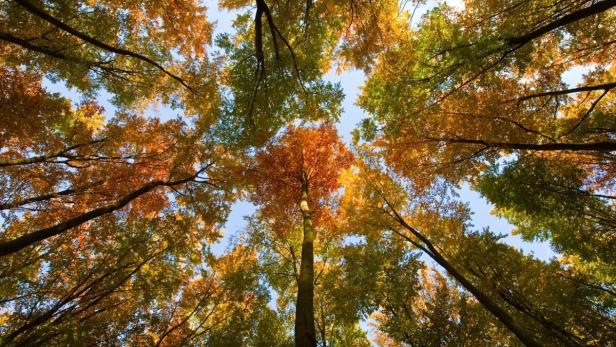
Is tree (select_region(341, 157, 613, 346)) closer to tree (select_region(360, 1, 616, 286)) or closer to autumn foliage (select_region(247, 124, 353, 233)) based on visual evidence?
tree (select_region(360, 1, 616, 286))

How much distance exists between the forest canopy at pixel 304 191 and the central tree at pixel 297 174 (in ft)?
4.14

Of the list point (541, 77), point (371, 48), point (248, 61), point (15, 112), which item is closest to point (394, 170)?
point (371, 48)

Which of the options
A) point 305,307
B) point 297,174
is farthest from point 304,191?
point 305,307

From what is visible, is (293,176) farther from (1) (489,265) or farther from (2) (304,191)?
(1) (489,265)

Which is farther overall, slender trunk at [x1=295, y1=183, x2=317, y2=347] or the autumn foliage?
the autumn foliage

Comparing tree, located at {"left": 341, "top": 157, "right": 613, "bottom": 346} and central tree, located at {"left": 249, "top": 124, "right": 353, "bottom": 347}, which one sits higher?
central tree, located at {"left": 249, "top": 124, "right": 353, "bottom": 347}

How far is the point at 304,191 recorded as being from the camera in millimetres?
10195

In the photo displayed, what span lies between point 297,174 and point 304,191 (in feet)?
4.04

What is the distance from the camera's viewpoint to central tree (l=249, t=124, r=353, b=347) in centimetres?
1119

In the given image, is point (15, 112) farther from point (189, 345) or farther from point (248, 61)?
point (189, 345)

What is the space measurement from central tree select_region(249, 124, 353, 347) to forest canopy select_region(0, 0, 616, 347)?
1261mm

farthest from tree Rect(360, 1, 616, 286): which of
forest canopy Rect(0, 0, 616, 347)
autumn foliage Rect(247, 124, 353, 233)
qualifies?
autumn foliage Rect(247, 124, 353, 233)

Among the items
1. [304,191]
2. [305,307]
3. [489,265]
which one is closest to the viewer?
[305,307]

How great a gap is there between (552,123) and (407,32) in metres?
4.15
